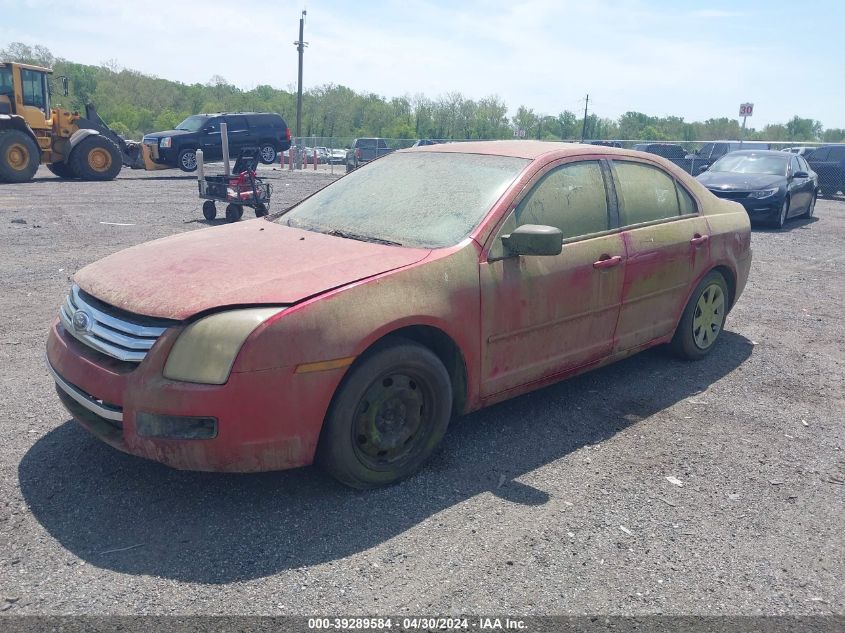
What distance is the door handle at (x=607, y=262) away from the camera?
14.0ft

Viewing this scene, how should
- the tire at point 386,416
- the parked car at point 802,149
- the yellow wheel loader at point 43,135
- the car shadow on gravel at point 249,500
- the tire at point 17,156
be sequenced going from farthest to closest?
1. the parked car at point 802,149
2. the yellow wheel loader at point 43,135
3. the tire at point 17,156
4. the tire at point 386,416
5. the car shadow on gravel at point 249,500

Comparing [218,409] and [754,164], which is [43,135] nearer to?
[754,164]

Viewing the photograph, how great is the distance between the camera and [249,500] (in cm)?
328

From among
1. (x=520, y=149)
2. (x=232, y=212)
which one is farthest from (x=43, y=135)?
(x=520, y=149)

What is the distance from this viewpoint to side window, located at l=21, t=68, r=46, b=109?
19.7m

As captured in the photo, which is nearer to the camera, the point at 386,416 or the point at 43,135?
the point at 386,416

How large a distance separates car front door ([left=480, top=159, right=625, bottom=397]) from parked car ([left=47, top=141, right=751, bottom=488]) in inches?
0.5

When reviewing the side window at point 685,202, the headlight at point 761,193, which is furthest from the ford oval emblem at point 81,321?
the headlight at point 761,193

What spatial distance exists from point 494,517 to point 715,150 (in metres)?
27.3

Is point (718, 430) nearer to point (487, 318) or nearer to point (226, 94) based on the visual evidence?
point (487, 318)

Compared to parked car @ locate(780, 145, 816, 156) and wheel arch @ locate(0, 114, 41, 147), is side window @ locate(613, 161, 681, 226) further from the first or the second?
parked car @ locate(780, 145, 816, 156)

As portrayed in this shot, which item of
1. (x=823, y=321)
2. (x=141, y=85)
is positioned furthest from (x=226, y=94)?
(x=823, y=321)

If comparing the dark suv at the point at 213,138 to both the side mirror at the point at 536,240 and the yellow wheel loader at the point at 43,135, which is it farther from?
the side mirror at the point at 536,240

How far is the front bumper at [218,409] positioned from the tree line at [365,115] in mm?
69975
